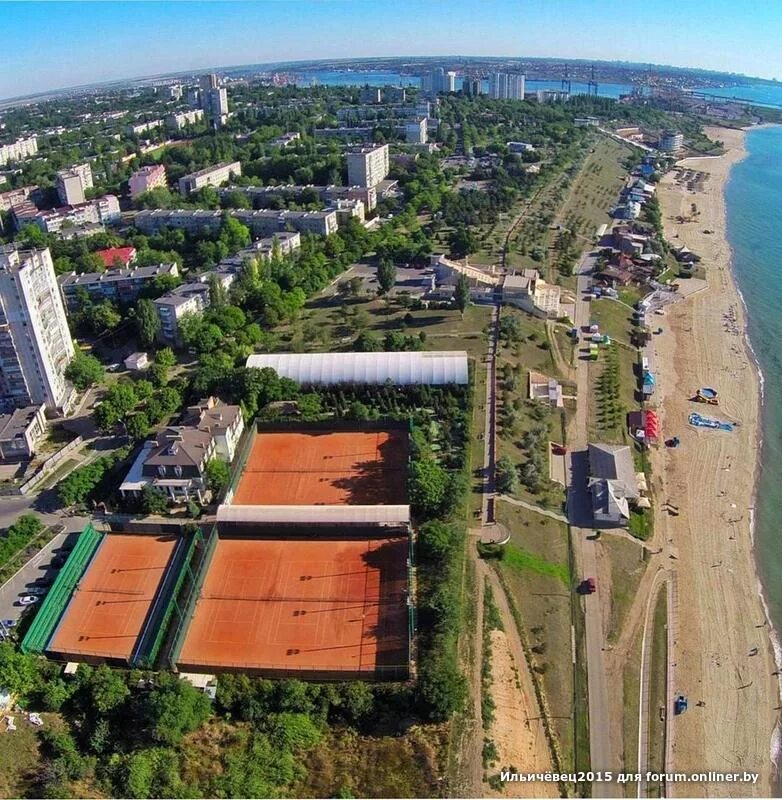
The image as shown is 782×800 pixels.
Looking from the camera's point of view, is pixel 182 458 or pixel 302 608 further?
pixel 182 458

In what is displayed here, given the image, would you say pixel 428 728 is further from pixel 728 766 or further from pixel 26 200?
pixel 26 200

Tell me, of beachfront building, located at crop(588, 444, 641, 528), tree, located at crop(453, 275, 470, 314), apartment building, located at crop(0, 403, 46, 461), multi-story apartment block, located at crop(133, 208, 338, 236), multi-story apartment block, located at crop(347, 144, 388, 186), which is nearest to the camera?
beachfront building, located at crop(588, 444, 641, 528)

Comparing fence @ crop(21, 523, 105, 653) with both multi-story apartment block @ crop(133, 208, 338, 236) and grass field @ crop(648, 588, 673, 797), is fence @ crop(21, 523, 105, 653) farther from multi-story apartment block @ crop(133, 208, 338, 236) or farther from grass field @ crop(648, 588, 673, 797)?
multi-story apartment block @ crop(133, 208, 338, 236)

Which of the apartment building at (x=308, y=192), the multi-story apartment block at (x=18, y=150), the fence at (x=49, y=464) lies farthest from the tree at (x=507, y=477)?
the multi-story apartment block at (x=18, y=150)

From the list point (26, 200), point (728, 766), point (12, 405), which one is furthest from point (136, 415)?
point (26, 200)

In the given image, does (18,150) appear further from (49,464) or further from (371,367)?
(371,367)

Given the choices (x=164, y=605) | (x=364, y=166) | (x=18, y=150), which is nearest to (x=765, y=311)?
(x=364, y=166)

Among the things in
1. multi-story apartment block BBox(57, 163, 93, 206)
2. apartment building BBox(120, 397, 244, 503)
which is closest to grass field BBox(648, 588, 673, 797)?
apartment building BBox(120, 397, 244, 503)
